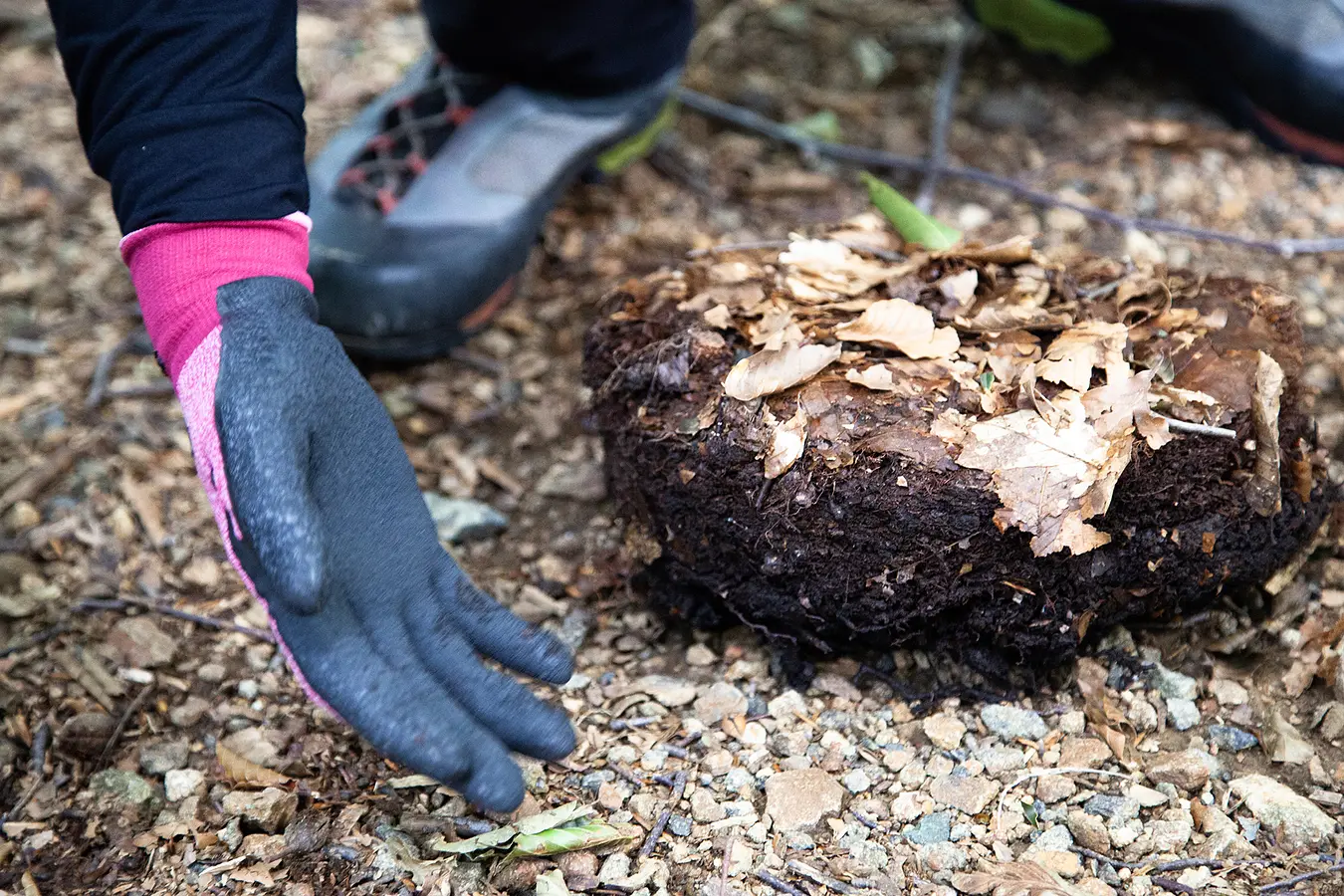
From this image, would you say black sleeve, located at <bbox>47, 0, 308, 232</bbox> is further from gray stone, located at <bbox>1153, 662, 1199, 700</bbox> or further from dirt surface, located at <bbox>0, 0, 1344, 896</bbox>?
gray stone, located at <bbox>1153, 662, 1199, 700</bbox>

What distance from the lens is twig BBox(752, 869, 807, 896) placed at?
1.38 meters

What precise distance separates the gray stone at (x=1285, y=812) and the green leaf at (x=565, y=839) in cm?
81

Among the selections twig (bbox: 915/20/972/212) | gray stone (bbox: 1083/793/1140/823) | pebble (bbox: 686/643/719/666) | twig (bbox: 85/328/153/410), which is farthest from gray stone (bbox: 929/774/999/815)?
twig (bbox: 85/328/153/410)

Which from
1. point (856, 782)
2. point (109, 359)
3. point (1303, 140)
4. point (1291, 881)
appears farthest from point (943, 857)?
point (1303, 140)

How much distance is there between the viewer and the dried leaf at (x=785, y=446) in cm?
150

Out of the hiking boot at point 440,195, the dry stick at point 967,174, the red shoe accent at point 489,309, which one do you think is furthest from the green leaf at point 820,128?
the red shoe accent at point 489,309

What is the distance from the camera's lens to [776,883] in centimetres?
138

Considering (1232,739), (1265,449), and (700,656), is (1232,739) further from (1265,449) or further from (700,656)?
(700,656)

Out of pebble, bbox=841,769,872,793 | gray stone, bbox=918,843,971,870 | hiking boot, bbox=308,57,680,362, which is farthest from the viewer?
hiking boot, bbox=308,57,680,362

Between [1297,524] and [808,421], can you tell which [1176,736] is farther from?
[808,421]

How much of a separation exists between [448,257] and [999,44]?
1.73 m

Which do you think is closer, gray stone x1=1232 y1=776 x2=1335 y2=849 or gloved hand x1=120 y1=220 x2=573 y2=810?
gloved hand x1=120 y1=220 x2=573 y2=810

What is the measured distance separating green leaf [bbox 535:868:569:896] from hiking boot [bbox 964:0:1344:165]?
2.30m

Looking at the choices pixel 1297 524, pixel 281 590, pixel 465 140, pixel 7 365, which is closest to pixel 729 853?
pixel 281 590
